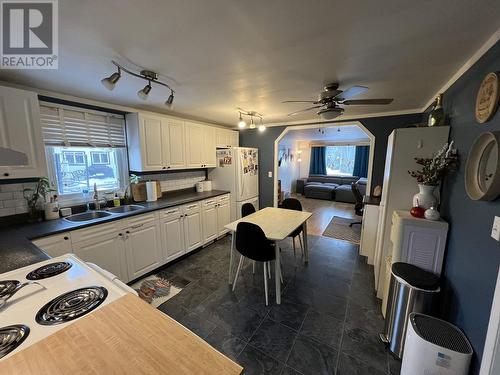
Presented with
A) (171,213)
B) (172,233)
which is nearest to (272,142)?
(171,213)

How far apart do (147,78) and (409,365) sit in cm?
294

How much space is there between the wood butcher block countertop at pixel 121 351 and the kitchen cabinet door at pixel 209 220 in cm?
263

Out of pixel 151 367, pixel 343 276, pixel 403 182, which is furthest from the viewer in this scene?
pixel 343 276

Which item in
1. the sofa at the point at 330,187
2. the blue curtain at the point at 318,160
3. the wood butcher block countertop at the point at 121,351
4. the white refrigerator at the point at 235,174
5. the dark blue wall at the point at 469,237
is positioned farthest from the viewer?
the blue curtain at the point at 318,160

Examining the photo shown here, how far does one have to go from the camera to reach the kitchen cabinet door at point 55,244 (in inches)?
69.4

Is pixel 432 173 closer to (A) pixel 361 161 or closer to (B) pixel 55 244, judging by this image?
(B) pixel 55 244

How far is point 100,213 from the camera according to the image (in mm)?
2537

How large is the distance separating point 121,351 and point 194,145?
10.6 feet

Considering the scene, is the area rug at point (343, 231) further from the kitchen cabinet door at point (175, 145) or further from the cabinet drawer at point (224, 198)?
the kitchen cabinet door at point (175, 145)

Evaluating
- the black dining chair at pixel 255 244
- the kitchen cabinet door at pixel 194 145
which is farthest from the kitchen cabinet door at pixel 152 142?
the black dining chair at pixel 255 244

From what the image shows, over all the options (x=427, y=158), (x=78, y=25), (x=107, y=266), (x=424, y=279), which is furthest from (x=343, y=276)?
(x=78, y=25)

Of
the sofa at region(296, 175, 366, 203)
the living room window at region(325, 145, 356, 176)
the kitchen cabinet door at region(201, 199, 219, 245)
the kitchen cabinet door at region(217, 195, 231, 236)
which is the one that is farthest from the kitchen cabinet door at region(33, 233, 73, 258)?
the living room window at region(325, 145, 356, 176)

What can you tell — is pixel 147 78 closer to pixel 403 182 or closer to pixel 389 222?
pixel 403 182

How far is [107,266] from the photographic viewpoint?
87.4 inches
